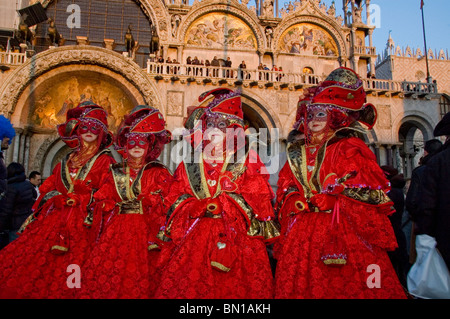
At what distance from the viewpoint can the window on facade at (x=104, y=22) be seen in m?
16.8

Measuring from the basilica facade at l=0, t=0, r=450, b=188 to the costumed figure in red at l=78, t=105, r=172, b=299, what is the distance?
9475 mm

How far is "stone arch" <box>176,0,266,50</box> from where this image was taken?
55.6ft

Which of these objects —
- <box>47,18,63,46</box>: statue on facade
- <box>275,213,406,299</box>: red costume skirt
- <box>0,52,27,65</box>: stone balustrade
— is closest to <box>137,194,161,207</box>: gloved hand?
<box>275,213,406,299</box>: red costume skirt

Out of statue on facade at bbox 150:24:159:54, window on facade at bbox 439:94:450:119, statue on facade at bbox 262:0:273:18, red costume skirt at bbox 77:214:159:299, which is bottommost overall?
red costume skirt at bbox 77:214:159:299

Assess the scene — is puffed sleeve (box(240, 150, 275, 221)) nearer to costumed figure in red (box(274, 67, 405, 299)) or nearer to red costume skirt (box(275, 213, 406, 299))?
costumed figure in red (box(274, 67, 405, 299))

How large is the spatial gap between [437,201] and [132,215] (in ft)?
9.28

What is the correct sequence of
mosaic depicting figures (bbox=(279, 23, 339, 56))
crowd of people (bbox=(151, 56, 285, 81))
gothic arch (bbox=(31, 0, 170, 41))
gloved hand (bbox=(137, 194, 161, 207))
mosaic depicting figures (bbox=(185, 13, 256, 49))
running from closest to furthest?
gloved hand (bbox=(137, 194, 161, 207)) → crowd of people (bbox=(151, 56, 285, 81)) → gothic arch (bbox=(31, 0, 170, 41)) → mosaic depicting figures (bbox=(185, 13, 256, 49)) → mosaic depicting figures (bbox=(279, 23, 339, 56))

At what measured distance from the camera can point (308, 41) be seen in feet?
58.2

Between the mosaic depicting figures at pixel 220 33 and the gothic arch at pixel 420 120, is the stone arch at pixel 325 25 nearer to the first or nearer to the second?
the mosaic depicting figures at pixel 220 33

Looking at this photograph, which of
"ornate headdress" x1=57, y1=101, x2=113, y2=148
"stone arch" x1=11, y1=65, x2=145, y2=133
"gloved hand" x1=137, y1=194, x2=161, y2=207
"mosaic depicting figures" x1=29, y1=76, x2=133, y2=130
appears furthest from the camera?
"mosaic depicting figures" x1=29, y1=76, x2=133, y2=130

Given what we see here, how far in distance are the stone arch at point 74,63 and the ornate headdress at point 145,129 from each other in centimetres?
991
